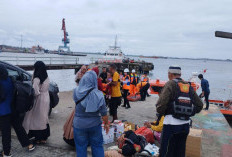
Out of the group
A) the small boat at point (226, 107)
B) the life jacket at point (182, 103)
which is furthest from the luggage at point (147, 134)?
the small boat at point (226, 107)

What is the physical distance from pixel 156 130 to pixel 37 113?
2.72m

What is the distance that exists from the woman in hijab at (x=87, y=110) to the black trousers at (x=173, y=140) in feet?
3.11

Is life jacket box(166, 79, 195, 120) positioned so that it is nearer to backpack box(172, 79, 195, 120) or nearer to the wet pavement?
backpack box(172, 79, 195, 120)

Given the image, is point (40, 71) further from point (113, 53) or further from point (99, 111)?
point (113, 53)

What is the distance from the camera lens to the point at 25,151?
3.93 m

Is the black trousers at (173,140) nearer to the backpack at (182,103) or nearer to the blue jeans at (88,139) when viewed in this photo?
the backpack at (182,103)

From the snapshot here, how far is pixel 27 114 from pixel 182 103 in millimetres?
3159

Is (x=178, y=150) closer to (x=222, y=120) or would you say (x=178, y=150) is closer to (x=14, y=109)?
(x=14, y=109)

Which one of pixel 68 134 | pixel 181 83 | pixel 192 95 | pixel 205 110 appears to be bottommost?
pixel 205 110

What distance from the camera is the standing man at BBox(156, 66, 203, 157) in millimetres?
2707

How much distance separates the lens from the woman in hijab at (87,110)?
9.18 feet

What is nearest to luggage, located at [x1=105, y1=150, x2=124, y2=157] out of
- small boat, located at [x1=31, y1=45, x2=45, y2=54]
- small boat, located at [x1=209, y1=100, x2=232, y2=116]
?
small boat, located at [x1=209, y1=100, x2=232, y2=116]

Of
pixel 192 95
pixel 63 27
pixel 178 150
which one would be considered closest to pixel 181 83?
pixel 192 95

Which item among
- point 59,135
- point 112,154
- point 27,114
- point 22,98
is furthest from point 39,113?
point 112,154
